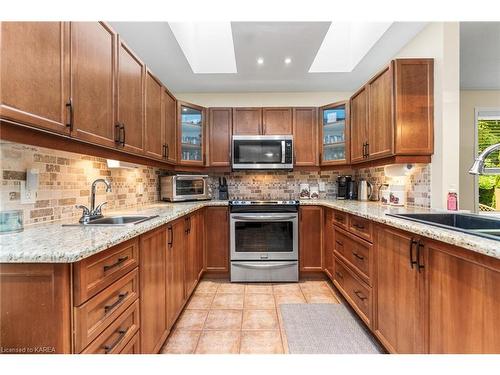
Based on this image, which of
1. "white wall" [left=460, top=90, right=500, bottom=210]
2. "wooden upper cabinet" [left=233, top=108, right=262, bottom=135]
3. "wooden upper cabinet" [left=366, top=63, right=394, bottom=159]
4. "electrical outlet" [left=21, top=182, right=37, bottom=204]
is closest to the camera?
"electrical outlet" [left=21, top=182, right=37, bottom=204]

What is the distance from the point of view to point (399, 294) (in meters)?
1.40

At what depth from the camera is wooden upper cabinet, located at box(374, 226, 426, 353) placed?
124 centimetres

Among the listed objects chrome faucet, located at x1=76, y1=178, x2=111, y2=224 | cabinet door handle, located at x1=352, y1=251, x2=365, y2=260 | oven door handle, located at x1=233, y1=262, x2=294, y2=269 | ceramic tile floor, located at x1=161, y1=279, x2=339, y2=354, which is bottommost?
ceramic tile floor, located at x1=161, y1=279, x2=339, y2=354

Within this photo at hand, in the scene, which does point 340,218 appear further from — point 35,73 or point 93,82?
point 35,73

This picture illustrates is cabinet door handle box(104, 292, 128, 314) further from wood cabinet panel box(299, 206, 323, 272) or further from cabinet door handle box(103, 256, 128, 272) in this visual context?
wood cabinet panel box(299, 206, 323, 272)

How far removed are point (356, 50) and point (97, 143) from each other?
266 cm

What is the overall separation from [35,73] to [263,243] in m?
2.41

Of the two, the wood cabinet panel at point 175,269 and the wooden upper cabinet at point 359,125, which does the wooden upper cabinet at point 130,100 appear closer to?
the wood cabinet panel at point 175,269

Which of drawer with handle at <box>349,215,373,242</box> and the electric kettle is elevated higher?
the electric kettle

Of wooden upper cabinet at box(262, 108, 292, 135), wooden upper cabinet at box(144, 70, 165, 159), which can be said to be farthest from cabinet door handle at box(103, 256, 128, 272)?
wooden upper cabinet at box(262, 108, 292, 135)

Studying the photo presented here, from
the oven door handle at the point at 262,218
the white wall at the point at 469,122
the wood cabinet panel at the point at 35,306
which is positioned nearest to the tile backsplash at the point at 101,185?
the wood cabinet panel at the point at 35,306

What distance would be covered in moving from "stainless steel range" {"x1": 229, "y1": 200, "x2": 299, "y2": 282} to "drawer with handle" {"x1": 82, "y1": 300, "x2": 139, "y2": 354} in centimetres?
169

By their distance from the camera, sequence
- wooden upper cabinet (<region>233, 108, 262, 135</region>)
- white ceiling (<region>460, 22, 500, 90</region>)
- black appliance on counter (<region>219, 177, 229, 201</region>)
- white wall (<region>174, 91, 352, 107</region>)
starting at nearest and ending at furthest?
white ceiling (<region>460, 22, 500, 90</region>), wooden upper cabinet (<region>233, 108, 262, 135</region>), black appliance on counter (<region>219, 177, 229, 201</region>), white wall (<region>174, 91, 352, 107</region>)

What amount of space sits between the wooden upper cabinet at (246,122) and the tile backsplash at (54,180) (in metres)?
1.56
